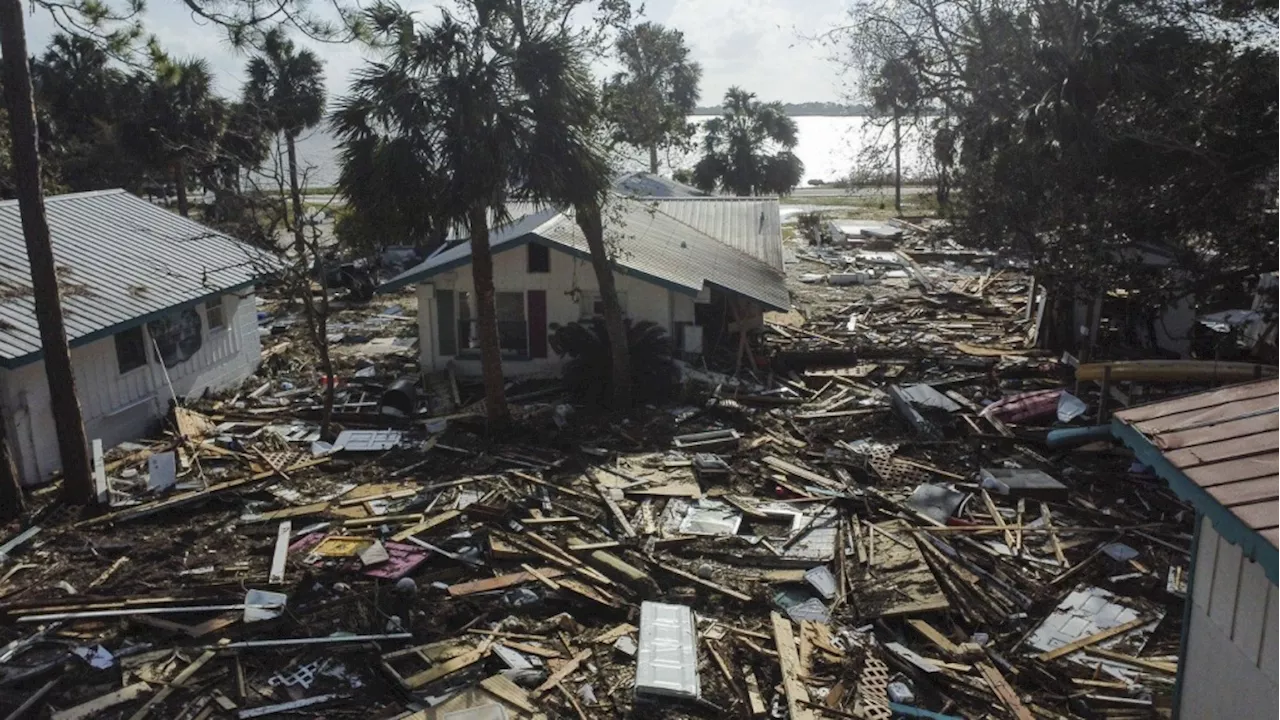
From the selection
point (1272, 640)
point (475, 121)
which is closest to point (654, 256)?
point (475, 121)

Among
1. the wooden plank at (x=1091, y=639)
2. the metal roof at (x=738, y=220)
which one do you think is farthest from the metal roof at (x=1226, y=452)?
the metal roof at (x=738, y=220)

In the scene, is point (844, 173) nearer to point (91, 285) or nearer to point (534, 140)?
point (534, 140)

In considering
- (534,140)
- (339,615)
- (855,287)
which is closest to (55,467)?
(339,615)

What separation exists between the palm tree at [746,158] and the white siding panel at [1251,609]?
42.6 metres

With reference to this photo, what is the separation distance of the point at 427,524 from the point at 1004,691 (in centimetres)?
781

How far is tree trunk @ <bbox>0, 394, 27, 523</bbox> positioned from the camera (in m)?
13.5

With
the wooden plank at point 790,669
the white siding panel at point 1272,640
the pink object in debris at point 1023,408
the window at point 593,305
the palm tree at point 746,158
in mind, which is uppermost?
the palm tree at point 746,158

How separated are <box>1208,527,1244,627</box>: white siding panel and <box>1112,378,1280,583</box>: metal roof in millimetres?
429

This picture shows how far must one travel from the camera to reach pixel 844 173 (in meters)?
26.5

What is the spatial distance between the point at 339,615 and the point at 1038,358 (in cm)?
1833

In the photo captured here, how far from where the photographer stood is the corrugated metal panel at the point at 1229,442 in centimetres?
507

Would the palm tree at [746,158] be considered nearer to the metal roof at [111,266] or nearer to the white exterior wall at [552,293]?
the white exterior wall at [552,293]

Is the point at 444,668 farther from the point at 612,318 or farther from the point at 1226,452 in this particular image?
the point at 612,318

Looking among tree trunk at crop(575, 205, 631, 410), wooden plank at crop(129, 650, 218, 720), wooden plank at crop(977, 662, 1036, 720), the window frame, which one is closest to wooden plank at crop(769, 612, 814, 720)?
wooden plank at crop(977, 662, 1036, 720)
